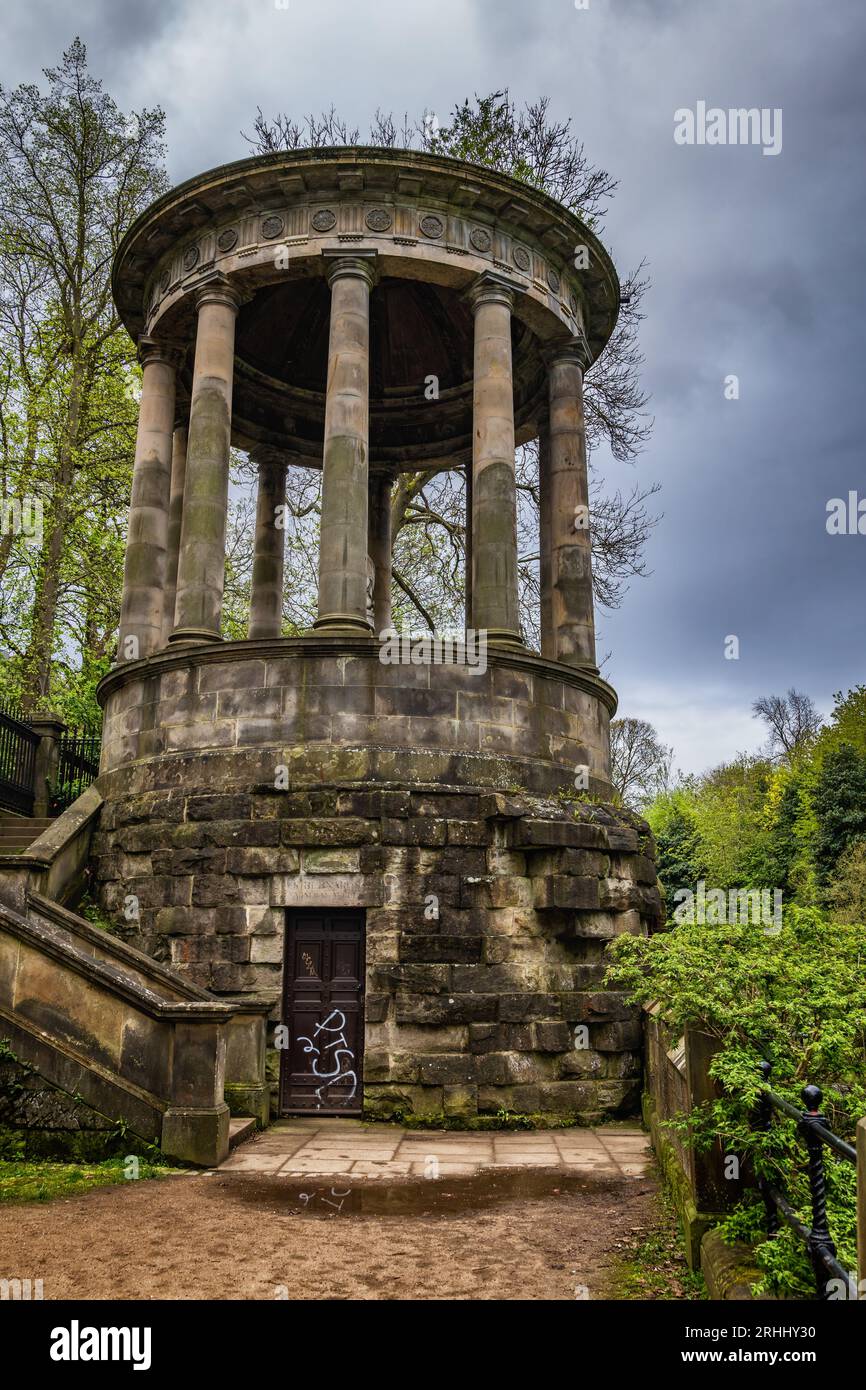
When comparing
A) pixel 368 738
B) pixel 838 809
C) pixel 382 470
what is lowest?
pixel 368 738

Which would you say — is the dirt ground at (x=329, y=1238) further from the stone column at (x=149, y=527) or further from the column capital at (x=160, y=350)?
the column capital at (x=160, y=350)

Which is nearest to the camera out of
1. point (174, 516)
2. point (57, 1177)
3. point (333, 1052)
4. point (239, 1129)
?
point (57, 1177)

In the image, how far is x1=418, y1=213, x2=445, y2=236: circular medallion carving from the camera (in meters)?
14.3

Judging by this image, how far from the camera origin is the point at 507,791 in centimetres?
1216

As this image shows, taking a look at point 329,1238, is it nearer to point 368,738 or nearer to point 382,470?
point 368,738

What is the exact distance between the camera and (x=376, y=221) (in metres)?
14.1

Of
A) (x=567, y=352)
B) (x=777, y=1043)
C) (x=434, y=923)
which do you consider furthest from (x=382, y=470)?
(x=777, y=1043)

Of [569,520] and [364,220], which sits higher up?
[364,220]

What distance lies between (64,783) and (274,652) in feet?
28.8

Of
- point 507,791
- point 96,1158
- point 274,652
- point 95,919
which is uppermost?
point 274,652

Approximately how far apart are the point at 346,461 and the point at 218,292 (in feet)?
11.6

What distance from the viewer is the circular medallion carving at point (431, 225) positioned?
14.3 m
